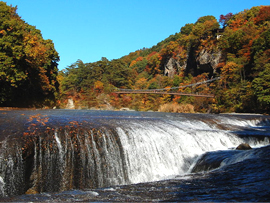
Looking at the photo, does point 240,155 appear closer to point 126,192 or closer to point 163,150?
point 163,150

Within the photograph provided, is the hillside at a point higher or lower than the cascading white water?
higher

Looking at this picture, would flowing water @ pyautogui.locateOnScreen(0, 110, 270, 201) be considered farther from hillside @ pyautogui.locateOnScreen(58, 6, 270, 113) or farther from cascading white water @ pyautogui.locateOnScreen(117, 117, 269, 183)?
hillside @ pyautogui.locateOnScreen(58, 6, 270, 113)

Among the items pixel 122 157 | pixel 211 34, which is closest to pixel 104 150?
pixel 122 157

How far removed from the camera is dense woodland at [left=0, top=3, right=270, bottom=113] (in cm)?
2172

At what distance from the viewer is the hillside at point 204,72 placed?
33.3 metres

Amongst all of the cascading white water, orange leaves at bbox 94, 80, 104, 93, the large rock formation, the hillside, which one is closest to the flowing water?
the cascading white water

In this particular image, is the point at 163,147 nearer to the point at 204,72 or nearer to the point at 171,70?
the point at 204,72

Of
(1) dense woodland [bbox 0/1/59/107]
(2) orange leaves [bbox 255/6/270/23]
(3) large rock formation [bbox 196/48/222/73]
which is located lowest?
(1) dense woodland [bbox 0/1/59/107]

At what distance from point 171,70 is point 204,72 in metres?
17.4

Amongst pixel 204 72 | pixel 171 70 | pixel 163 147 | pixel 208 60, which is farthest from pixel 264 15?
pixel 163 147

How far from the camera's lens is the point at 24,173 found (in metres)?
7.06

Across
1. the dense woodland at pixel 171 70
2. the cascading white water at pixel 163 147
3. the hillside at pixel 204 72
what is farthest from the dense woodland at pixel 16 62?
the hillside at pixel 204 72

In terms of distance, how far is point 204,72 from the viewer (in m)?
58.0

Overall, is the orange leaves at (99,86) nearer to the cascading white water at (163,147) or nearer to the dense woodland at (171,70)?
the dense woodland at (171,70)
